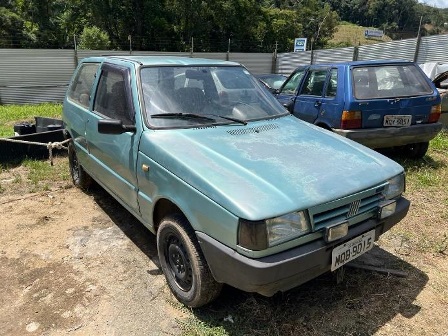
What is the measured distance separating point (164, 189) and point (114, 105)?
1279 mm

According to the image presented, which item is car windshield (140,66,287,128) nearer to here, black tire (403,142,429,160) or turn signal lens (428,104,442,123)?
turn signal lens (428,104,442,123)

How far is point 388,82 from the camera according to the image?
554 cm

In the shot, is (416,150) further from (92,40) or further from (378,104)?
(92,40)

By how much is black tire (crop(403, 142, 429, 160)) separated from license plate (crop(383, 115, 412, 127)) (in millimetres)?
740

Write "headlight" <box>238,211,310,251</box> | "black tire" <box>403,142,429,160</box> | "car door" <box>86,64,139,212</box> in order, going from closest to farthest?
"headlight" <box>238,211,310,251</box> < "car door" <box>86,64,139,212</box> < "black tire" <box>403,142,429,160</box>

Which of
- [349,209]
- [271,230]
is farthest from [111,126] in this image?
[349,209]

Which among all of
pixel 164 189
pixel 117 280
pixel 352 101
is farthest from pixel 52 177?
pixel 352 101

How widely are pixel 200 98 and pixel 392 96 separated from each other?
10.9 ft

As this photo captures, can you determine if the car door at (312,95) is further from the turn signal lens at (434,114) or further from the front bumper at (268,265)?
the front bumper at (268,265)

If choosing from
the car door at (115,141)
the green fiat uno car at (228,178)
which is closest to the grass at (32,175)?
the car door at (115,141)

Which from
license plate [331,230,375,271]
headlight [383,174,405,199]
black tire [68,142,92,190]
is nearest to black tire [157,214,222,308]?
license plate [331,230,375,271]

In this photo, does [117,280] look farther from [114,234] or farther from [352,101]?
[352,101]

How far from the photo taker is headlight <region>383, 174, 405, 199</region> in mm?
2758

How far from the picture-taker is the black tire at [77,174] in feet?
16.1
